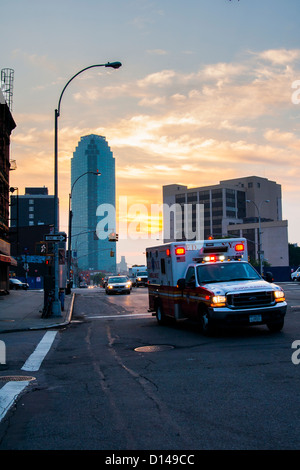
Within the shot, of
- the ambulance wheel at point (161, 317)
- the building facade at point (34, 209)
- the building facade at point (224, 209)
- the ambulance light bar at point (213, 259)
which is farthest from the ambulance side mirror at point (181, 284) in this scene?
the building facade at point (34, 209)

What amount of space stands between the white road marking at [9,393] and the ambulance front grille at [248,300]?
5.83 m

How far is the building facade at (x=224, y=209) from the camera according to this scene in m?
152

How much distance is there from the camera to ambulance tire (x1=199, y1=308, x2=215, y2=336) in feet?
43.5

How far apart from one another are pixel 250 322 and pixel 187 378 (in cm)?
475

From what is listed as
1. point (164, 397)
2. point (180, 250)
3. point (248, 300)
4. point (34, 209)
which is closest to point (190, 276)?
point (180, 250)

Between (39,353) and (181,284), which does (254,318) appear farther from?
(39,353)

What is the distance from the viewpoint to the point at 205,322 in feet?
44.3

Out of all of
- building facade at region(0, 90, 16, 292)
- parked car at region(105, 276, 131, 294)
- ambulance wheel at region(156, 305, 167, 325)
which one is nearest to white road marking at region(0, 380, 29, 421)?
ambulance wheel at region(156, 305, 167, 325)

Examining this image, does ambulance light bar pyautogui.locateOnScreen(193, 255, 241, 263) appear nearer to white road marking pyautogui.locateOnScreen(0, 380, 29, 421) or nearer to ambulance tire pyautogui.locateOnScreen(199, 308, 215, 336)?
ambulance tire pyautogui.locateOnScreen(199, 308, 215, 336)

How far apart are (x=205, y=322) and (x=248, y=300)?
134 centimetres

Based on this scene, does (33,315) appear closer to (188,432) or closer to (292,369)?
(292,369)

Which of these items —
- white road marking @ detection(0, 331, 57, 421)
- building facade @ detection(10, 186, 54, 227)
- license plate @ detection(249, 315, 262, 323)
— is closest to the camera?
white road marking @ detection(0, 331, 57, 421)

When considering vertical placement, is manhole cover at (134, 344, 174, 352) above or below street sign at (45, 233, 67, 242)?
below

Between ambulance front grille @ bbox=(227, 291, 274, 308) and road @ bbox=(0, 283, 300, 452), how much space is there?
0.82 m
